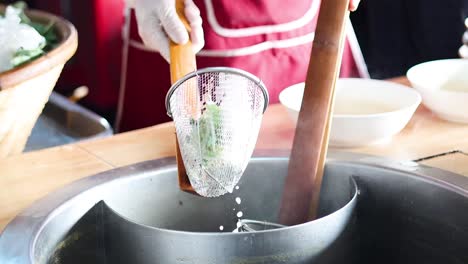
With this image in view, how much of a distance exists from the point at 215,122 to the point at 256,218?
238 millimetres

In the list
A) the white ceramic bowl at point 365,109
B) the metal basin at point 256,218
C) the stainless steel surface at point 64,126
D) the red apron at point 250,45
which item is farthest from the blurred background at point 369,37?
the metal basin at point 256,218

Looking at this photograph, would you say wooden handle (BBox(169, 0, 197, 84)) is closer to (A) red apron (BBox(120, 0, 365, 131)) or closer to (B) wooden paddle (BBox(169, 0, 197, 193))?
(B) wooden paddle (BBox(169, 0, 197, 193))

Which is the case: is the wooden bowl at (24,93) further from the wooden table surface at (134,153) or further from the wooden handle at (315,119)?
the wooden handle at (315,119)

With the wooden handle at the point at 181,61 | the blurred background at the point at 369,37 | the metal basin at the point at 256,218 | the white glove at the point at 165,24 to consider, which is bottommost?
the blurred background at the point at 369,37

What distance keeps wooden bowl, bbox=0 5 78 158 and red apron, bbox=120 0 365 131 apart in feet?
1.42

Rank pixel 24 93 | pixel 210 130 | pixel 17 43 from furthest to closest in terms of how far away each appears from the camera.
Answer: pixel 17 43
pixel 24 93
pixel 210 130

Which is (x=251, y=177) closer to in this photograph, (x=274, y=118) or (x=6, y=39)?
(x=274, y=118)

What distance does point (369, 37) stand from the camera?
3.02m

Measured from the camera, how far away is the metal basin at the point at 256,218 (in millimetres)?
897

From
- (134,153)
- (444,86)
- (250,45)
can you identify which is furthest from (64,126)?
(444,86)

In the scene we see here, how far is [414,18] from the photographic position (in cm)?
280

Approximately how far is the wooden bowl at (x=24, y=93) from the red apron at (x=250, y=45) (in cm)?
43

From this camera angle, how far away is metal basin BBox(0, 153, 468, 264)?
0.90m

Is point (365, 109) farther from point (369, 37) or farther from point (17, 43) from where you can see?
point (369, 37)
